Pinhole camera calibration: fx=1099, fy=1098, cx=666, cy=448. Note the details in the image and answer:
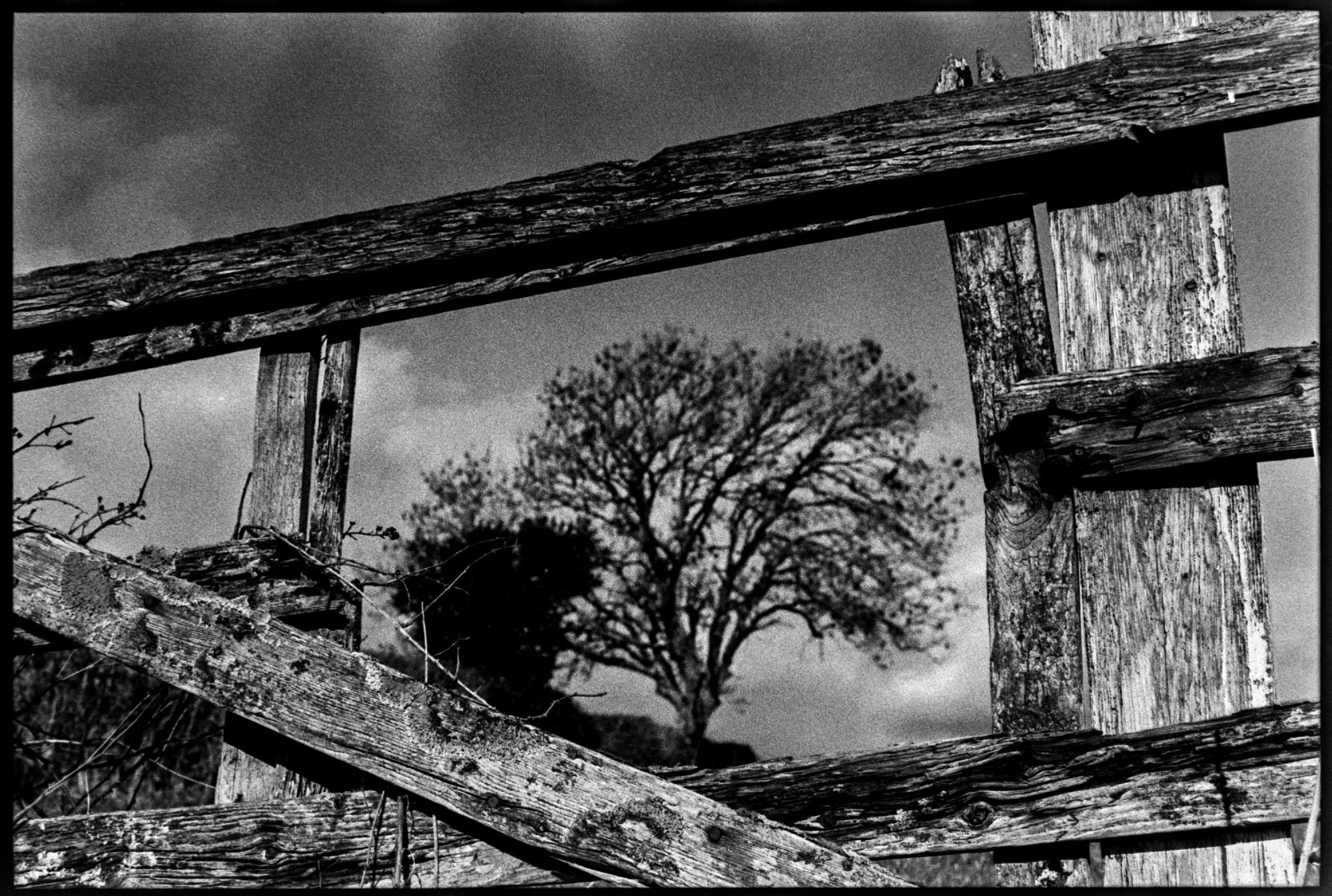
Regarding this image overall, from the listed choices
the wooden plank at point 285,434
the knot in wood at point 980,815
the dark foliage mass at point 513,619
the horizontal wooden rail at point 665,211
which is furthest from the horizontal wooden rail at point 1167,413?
the dark foliage mass at point 513,619

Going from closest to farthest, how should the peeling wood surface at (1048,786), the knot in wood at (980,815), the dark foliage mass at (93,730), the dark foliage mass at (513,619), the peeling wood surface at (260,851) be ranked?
the peeling wood surface at (1048,786) < the knot in wood at (980,815) < the peeling wood surface at (260,851) < the dark foliage mass at (93,730) < the dark foliage mass at (513,619)

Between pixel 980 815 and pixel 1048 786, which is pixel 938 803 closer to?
pixel 980 815

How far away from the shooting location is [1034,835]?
239 centimetres

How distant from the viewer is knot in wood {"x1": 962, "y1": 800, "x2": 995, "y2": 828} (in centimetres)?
242

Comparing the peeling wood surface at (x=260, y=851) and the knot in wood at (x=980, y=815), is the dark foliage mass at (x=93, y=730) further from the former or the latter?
the knot in wood at (x=980, y=815)

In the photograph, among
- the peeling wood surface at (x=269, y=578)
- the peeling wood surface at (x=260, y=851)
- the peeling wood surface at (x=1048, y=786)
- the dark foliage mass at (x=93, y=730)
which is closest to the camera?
the peeling wood surface at (x=1048, y=786)

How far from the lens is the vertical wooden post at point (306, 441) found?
3127 mm

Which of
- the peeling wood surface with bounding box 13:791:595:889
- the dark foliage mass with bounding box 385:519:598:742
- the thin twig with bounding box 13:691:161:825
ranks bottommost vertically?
the peeling wood surface with bounding box 13:791:595:889

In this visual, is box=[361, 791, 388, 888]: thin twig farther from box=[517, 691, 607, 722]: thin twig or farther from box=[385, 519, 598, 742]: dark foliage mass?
box=[385, 519, 598, 742]: dark foliage mass

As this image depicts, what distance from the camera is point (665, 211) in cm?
277

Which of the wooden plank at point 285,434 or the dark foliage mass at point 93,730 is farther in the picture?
the dark foliage mass at point 93,730

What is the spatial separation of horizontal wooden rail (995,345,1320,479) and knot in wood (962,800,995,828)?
2.51 ft

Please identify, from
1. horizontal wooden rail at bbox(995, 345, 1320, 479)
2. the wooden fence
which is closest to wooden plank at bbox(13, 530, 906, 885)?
the wooden fence

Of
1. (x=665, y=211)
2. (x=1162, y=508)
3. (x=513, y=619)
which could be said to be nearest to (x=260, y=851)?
(x=665, y=211)
